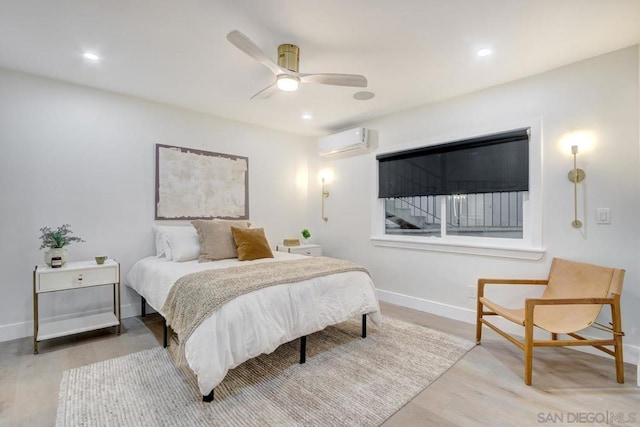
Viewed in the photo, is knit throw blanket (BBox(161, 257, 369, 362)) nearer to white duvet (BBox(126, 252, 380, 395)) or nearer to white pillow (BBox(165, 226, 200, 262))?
white duvet (BBox(126, 252, 380, 395))

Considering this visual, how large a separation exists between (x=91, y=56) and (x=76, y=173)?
1.18m

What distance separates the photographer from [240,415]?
1.77 m

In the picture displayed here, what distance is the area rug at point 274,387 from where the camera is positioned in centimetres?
175

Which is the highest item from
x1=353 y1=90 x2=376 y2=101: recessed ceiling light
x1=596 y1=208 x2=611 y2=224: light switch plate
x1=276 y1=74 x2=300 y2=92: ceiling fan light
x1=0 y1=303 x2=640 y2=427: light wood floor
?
x1=353 y1=90 x2=376 y2=101: recessed ceiling light

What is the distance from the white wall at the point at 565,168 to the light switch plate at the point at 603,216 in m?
0.03

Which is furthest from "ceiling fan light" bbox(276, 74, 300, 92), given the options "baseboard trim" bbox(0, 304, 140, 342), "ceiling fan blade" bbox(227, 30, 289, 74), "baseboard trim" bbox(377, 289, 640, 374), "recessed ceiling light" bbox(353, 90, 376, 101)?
"baseboard trim" bbox(0, 304, 140, 342)

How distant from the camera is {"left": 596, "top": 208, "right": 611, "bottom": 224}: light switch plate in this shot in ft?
8.14

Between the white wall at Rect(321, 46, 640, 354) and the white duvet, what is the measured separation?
112 cm

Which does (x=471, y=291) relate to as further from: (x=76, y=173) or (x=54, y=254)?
(x=76, y=173)

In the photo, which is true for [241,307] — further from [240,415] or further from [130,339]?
[130,339]

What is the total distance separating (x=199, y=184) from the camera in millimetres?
3842

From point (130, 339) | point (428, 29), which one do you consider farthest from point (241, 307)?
point (428, 29)

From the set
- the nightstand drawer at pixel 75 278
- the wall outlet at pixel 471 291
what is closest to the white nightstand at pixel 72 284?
the nightstand drawer at pixel 75 278

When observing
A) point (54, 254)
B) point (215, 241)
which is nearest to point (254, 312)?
point (215, 241)
